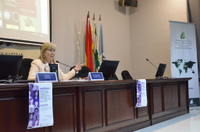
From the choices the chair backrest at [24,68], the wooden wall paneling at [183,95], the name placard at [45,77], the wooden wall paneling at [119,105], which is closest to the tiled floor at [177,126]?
the wooden wall paneling at [119,105]

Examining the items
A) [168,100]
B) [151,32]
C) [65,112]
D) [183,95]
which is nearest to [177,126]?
[168,100]

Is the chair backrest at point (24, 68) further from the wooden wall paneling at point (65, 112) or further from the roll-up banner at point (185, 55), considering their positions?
the roll-up banner at point (185, 55)

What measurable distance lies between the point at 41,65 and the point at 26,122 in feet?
3.81

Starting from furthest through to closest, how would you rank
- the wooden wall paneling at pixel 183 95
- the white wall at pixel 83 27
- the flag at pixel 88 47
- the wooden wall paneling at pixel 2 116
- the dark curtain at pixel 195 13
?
the dark curtain at pixel 195 13
the flag at pixel 88 47
the white wall at pixel 83 27
the wooden wall paneling at pixel 183 95
the wooden wall paneling at pixel 2 116

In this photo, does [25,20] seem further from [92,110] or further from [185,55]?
[185,55]

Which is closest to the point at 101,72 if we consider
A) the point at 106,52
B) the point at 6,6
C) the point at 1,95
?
the point at 1,95

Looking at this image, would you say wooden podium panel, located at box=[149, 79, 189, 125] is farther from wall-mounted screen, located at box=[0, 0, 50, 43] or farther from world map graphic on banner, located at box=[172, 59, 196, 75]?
wall-mounted screen, located at box=[0, 0, 50, 43]

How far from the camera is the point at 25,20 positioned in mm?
3912

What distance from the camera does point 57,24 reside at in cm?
460

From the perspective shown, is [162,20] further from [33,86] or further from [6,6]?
[33,86]

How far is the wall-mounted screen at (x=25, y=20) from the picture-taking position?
3.62 m

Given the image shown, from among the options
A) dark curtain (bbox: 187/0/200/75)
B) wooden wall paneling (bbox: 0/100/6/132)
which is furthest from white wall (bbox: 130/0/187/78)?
wooden wall paneling (bbox: 0/100/6/132)

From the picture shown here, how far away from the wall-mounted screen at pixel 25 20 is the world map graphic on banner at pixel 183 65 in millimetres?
3119

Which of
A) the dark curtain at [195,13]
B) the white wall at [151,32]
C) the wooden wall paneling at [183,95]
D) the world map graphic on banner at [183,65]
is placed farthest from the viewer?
the white wall at [151,32]
